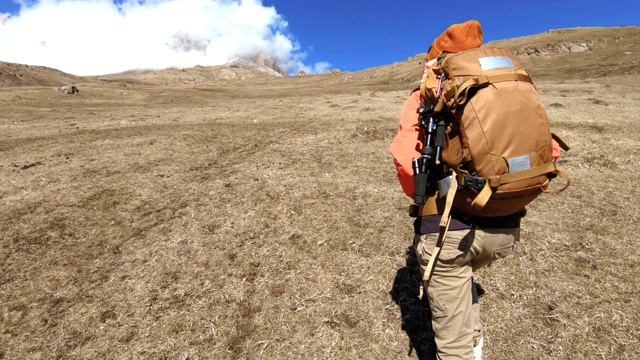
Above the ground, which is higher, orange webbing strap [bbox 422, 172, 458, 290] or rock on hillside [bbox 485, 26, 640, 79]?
rock on hillside [bbox 485, 26, 640, 79]

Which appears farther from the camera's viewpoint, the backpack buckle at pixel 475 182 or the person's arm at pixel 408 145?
the person's arm at pixel 408 145

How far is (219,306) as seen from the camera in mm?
6098

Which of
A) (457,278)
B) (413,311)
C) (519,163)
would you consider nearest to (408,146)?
(519,163)

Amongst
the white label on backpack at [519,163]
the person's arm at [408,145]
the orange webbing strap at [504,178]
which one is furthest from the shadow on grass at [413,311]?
the white label on backpack at [519,163]

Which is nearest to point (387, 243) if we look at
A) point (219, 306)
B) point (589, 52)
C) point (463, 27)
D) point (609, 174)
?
point (219, 306)

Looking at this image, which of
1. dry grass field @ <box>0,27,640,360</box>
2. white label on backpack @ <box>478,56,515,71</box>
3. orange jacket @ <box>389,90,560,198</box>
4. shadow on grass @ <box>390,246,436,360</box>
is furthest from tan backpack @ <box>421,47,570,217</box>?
dry grass field @ <box>0,27,640,360</box>

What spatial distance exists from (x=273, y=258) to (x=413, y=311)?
10.4 ft

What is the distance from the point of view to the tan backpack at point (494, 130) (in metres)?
2.89

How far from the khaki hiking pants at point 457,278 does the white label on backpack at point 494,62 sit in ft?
5.27

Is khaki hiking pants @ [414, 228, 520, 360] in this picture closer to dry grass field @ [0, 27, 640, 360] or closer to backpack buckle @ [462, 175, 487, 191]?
backpack buckle @ [462, 175, 487, 191]

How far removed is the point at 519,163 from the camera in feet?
9.61

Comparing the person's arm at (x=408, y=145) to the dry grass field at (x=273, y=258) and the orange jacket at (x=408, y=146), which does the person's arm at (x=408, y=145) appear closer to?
the orange jacket at (x=408, y=146)

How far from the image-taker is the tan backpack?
289 cm

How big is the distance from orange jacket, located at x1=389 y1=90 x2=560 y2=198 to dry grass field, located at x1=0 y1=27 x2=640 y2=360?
10.4 ft
